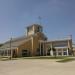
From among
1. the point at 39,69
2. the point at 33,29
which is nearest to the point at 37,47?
the point at 33,29

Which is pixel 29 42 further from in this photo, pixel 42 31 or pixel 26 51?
pixel 42 31

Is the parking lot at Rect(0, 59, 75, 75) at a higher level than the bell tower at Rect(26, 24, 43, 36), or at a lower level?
lower

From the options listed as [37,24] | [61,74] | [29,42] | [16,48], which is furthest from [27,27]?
[61,74]

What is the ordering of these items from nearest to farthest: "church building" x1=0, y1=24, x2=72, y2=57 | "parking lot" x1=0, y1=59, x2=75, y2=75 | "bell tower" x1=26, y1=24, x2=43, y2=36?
"parking lot" x1=0, y1=59, x2=75, y2=75 < "church building" x1=0, y1=24, x2=72, y2=57 < "bell tower" x1=26, y1=24, x2=43, y2=36

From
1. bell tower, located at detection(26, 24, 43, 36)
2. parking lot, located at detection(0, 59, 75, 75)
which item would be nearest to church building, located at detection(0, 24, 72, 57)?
bell tower, located at detection(26, 24, 43, 36)

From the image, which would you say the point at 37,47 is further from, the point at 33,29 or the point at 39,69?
the point at 39,69

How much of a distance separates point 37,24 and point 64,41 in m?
13.0

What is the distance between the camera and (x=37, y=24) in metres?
64.5

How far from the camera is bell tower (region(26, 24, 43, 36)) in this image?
2504 inches

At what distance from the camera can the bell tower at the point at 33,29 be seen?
209 ft

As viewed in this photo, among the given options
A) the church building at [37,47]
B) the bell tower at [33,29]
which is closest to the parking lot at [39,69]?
the church building at [37,47]

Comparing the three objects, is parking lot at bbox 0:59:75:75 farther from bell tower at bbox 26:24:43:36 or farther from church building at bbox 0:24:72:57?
bell tower at bbox 26:24:43:36

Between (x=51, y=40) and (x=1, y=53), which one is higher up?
(x=51, y=40)

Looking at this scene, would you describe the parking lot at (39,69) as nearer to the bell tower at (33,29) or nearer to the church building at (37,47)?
the church building at (37,47)
